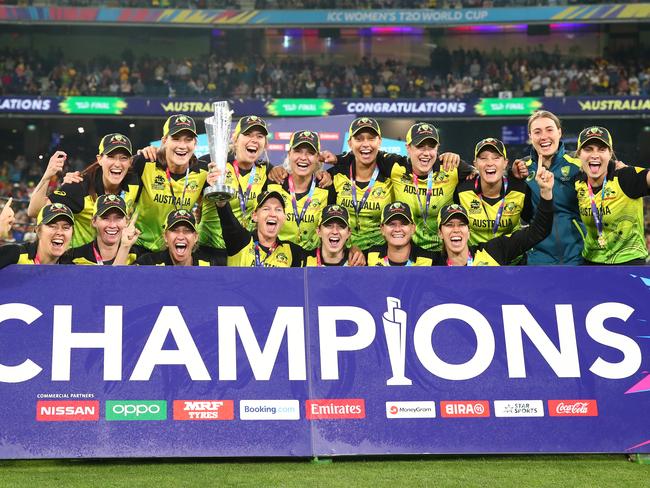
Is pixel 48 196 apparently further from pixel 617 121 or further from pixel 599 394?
pixel 617 121

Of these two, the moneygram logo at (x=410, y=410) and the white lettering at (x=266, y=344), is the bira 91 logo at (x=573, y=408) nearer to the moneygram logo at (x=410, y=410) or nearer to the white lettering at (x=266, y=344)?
the moneygram logo at (x=410, y=410)

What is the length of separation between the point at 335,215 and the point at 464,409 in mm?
1884

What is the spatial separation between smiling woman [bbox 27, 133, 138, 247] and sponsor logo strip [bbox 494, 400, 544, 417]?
318 centimetres

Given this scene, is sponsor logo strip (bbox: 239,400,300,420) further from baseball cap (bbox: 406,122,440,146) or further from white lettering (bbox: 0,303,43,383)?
baseball cap (bbox: 406,122,440,146)

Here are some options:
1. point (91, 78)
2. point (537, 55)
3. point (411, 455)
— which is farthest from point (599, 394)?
point (537, 55)

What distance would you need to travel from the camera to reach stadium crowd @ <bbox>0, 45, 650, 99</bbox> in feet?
109

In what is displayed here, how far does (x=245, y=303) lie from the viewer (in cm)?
556

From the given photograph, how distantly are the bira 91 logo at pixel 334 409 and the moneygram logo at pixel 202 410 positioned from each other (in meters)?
0.46

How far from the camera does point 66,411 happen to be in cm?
522

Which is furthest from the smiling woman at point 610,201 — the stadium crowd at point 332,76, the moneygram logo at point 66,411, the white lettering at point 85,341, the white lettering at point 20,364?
the stadium crowd at point 332,76

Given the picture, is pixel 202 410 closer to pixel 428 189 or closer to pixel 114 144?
pixel 114 144

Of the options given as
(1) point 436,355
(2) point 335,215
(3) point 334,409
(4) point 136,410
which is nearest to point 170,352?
(4) point 136,410

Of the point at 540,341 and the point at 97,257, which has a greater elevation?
the point at 97,257

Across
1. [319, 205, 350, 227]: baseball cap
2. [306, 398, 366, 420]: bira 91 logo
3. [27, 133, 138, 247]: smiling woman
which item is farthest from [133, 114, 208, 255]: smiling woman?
[306, 398, 366, 420]: bira 91 logo
